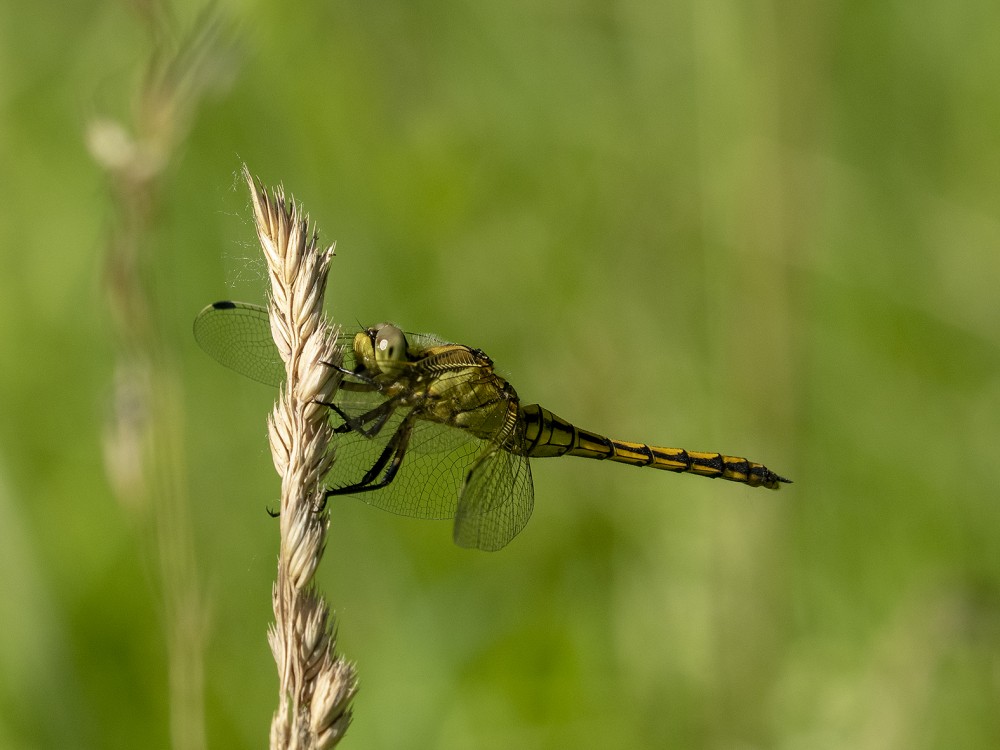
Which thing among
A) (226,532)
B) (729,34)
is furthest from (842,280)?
(226,532)

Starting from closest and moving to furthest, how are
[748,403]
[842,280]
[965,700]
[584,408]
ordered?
[965,700]
[748,403]
[584,408]
[842,280]

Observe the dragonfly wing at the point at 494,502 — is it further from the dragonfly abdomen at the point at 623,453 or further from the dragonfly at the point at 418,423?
the dragonfly abdomen at the point at 623,453

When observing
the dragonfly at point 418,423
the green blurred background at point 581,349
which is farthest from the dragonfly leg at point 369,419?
the green blurred background at point 581,349

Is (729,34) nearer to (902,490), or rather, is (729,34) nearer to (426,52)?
(426,52)

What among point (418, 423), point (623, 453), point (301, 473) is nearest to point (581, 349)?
point (623, 453)

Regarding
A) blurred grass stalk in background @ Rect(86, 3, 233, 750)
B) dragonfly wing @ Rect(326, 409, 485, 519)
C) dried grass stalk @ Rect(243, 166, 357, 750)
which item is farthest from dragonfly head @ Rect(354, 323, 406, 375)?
dried grass stalk @ Rect(243, 166, 357, 750)

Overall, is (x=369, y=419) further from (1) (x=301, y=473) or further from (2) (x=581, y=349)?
(2) (x=581, y=349)
